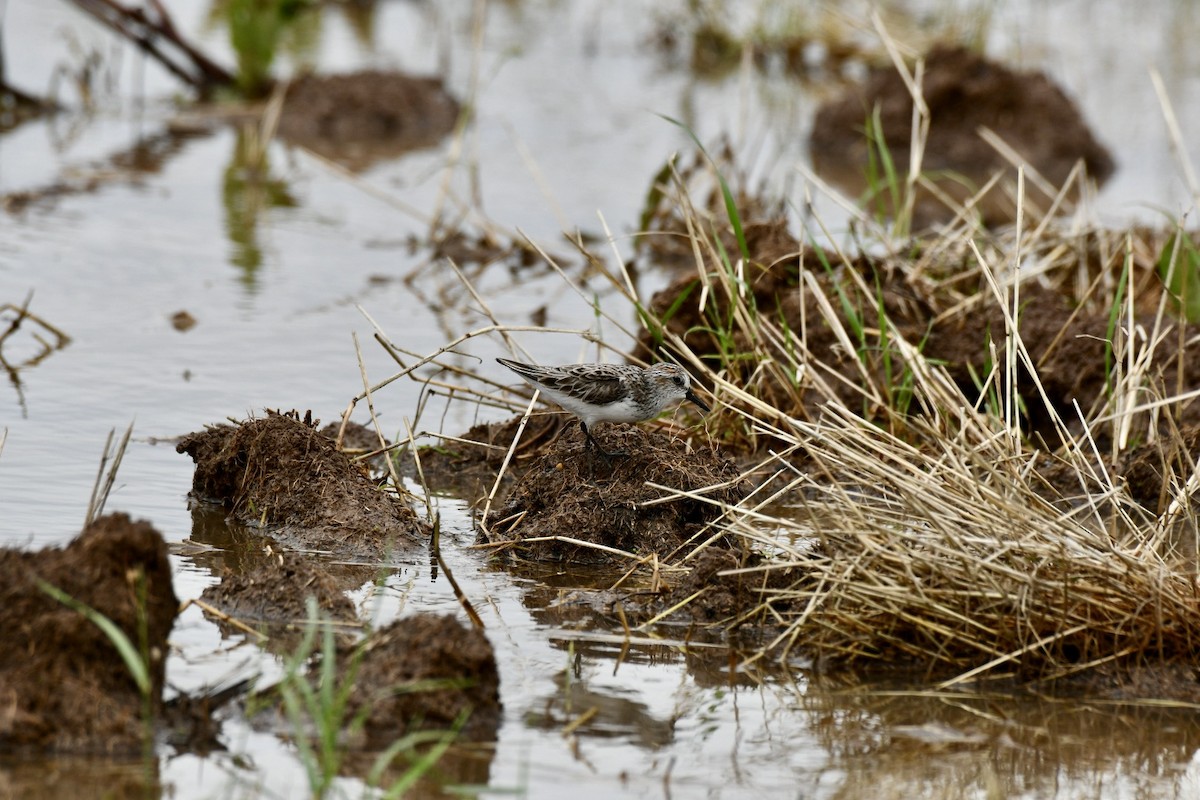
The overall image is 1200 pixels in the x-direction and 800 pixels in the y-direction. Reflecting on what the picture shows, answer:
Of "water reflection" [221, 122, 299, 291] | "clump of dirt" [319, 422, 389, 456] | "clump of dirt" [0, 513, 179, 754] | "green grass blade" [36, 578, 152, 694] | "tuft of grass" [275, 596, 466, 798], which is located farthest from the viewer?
"water reflection" [221, 122, 299, 291]

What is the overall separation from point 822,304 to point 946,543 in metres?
2.21

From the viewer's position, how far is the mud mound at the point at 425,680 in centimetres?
452

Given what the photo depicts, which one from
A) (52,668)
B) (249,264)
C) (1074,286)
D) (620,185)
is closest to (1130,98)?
(620,185)

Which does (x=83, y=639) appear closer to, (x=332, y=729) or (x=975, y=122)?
(x=332, y=729)

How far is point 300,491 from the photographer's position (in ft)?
21.2

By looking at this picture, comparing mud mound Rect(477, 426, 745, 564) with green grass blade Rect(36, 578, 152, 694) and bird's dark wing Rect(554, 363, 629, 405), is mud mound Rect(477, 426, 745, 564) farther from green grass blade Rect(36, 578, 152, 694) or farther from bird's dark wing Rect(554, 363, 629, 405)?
green grass blade Rect(36, 578, 152, 694)

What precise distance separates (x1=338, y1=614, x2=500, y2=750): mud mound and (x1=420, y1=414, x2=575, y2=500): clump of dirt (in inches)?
103

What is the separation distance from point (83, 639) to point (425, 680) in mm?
982

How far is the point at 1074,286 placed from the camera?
10.2m

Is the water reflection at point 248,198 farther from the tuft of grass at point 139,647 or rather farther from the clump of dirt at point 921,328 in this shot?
the tuft of grass at point 139,647

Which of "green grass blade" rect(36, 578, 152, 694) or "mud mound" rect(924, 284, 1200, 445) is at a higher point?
"mud mound" rect(924, 284, 1200, 445)

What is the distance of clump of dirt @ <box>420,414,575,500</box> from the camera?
24.3 feet

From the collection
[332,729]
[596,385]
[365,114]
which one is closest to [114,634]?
[332,729]

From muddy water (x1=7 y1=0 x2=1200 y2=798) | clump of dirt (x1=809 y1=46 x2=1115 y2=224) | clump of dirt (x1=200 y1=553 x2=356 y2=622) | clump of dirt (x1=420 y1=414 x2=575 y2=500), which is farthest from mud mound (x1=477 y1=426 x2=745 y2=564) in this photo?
clump of dirt (x1=809 y1=46 x2=1115 y2=224)
